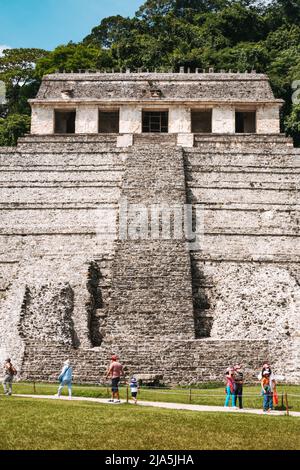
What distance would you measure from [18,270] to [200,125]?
49.8ft

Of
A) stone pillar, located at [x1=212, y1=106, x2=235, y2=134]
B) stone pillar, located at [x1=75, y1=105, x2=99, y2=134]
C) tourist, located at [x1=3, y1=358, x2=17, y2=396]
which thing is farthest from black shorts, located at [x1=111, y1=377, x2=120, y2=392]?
stone pillar, located at [x1=75, y1=105, x2=99, y2=134]

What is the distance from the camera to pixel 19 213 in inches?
875

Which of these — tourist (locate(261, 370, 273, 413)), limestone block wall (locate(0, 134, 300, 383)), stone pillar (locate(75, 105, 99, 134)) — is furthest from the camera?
stone pillar (locate(75, 105, 99, 134))

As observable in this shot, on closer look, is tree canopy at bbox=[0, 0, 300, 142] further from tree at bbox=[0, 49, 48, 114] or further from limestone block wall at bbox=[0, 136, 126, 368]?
limestone block wall at bbox=[0, 136, 126, 368]

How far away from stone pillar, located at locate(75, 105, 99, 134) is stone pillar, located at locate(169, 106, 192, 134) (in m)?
3.27

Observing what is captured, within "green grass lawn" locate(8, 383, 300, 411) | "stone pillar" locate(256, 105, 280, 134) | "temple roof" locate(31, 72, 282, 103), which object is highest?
"temple roof" locate(31, 72, 282, 103)

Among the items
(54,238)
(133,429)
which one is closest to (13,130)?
(54,238)

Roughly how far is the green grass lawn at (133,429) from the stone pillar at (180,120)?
67.1 ft

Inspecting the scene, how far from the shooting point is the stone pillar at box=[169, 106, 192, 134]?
2984 cm

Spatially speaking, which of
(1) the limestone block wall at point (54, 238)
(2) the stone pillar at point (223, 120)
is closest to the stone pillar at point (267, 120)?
(2) the stone pillar at point (223, 120)

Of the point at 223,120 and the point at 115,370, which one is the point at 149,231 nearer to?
the point at 115,370

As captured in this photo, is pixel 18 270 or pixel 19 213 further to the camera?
pixel 19 213
